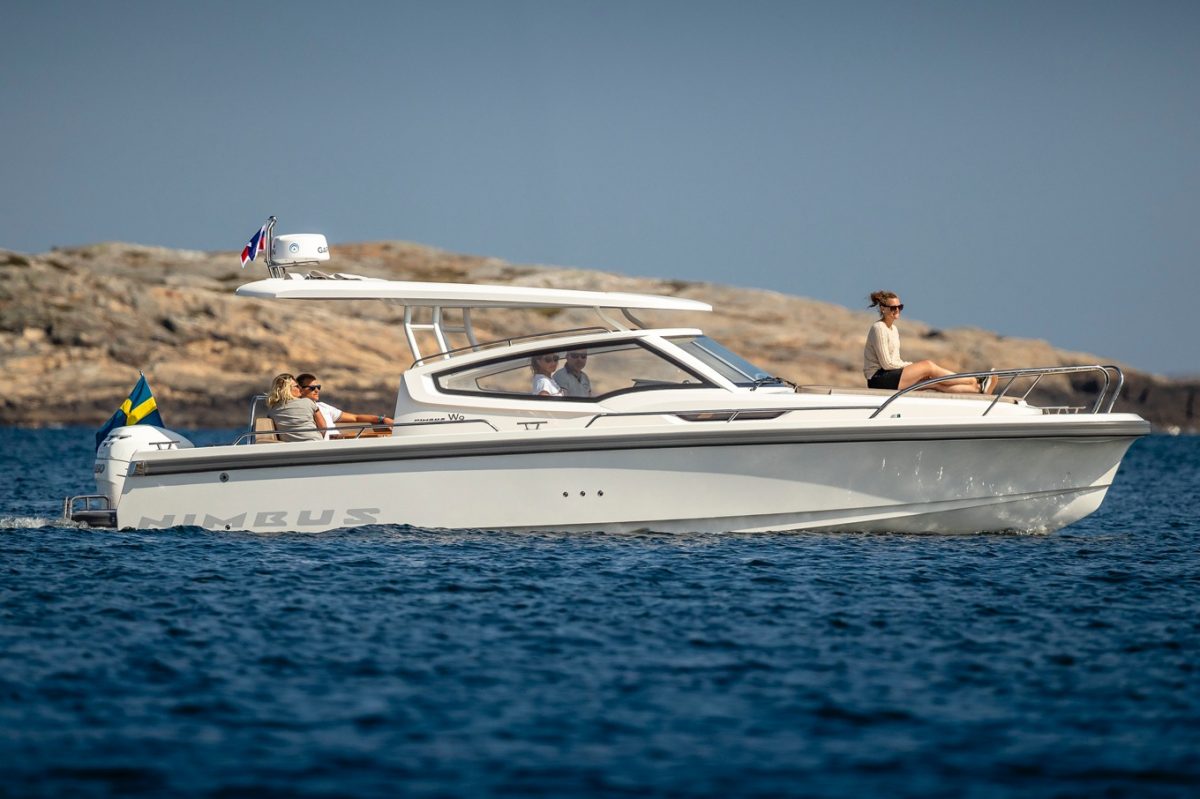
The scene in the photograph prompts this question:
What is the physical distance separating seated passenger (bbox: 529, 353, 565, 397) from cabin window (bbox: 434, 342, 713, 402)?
1.1 inches

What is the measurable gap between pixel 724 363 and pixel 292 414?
422cm

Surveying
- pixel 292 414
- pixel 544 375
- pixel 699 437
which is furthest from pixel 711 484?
pixel 292 414

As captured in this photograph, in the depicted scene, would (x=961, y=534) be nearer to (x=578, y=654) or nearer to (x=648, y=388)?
(x=648, y=388)

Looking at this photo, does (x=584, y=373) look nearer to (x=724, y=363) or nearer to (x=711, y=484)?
(x=724, y=363)

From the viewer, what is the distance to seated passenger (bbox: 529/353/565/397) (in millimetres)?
13195

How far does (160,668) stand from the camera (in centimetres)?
812

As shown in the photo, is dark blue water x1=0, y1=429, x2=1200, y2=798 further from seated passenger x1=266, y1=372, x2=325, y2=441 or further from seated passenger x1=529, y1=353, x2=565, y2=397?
seated passenger x1=529, y1=353, x2=565, y2=397

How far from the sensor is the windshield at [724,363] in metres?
13.2

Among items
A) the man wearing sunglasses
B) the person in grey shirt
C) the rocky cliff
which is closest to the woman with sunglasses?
the person in grey shirt

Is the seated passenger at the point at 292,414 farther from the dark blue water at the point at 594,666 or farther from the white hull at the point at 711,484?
the dark blue water at the point at 594,666

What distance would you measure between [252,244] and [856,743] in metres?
9.56

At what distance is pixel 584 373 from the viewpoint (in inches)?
521

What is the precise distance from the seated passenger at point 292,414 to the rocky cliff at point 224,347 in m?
46.7

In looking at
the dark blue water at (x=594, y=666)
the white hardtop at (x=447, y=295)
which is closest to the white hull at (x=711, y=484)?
the dark blue water at (x=594, y=666)
